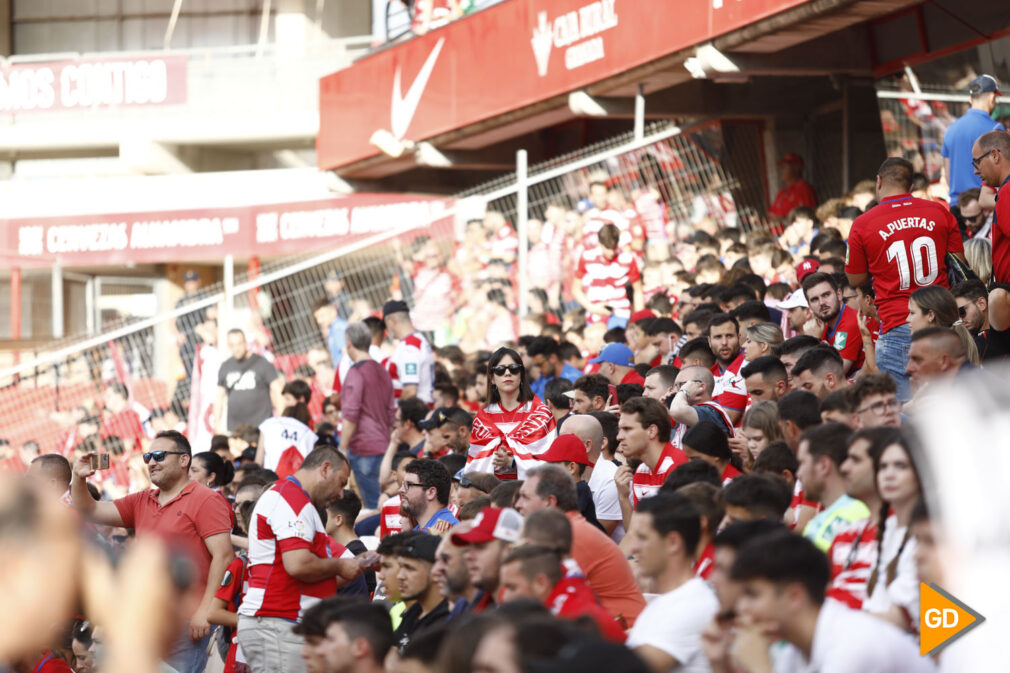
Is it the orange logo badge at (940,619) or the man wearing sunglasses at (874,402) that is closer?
the orange logo badge at (940,619)

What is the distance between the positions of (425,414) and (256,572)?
356 centimetres

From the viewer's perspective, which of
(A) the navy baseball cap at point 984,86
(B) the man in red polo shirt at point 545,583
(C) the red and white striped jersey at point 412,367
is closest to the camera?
(B) the man in red polo shirt at point 545,583

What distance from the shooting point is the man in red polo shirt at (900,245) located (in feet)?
27.4

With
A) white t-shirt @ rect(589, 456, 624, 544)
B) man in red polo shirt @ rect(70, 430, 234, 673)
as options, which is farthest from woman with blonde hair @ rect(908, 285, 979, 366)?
man in red polo shirt @ rect(70, 430, 234, 673)

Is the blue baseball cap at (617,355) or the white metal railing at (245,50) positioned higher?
the white metal railing at (245,50)

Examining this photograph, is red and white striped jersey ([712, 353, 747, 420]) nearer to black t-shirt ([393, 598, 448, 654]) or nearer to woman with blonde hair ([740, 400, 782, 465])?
woman with blonde hair ([740, 400, 782, 465])

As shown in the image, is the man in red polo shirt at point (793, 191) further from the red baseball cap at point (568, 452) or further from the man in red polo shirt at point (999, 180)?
the red baseball cap at point (568, 452)

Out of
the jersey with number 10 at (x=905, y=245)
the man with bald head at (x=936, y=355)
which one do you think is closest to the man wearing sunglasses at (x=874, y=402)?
the man with bald head at (x=936, y=355)

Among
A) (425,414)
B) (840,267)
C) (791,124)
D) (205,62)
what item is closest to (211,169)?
(205,62)

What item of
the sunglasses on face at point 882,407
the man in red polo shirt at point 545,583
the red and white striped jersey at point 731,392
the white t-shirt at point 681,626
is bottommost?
the white t-shirt at point 681,626

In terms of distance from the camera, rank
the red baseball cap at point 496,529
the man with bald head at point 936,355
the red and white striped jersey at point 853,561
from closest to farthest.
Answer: the red and white striped jersey at point 853,561 < the red baseball cap at point 496,529 < the man with bald head at point 936,355

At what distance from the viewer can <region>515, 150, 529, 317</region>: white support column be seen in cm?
1448

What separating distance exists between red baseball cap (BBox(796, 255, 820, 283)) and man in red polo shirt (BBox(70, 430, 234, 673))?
15.6 ft

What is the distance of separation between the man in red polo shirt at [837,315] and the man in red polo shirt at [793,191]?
16.7ft
